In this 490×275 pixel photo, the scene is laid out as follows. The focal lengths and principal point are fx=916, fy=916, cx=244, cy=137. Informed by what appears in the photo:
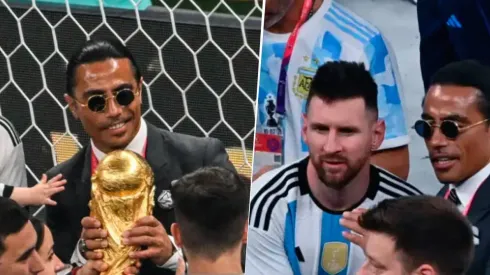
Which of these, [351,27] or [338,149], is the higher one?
[351,27]

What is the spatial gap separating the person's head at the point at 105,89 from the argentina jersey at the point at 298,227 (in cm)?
44

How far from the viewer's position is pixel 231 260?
8.33 feet

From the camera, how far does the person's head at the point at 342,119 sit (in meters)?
2.38

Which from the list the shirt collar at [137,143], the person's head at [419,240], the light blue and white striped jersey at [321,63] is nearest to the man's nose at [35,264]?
the shirt collar at [137,143]

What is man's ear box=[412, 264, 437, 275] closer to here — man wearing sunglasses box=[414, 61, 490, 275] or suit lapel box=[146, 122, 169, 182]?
man wearing sunglasses box=[414, 61, 490, 275]

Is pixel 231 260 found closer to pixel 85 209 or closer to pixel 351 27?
pixel 85 209

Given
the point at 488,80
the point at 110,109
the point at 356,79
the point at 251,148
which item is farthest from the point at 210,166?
the point at 488,80

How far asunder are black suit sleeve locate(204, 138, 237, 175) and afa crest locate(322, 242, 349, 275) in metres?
0.37

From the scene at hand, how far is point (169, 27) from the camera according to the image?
101 inches

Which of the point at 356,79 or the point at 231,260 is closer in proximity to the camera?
the point at 356,79

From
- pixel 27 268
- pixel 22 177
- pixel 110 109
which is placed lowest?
pixel 27 268

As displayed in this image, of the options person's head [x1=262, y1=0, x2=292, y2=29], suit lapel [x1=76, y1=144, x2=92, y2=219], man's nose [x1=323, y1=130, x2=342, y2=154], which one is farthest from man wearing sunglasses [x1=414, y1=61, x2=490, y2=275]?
suit lapel [x1=76, y1=144, x2=92, y2=219]

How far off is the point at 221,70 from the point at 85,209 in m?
0.56

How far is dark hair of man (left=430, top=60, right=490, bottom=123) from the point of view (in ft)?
7.43
